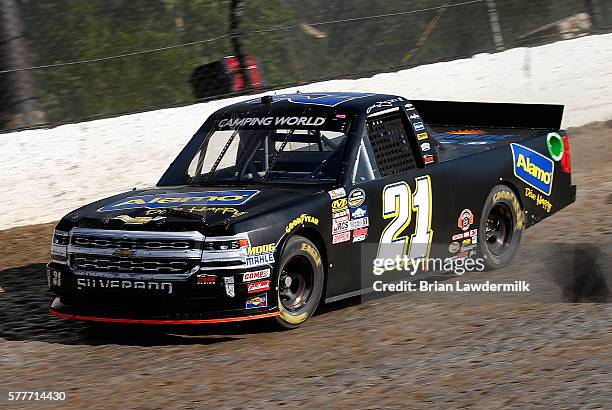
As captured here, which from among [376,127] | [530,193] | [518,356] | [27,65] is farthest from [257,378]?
[27,65]

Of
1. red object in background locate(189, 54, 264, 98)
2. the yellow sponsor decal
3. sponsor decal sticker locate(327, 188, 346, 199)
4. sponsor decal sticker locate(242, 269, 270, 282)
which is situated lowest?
sponsor decal sticker locate(242, 269, 270, 282)

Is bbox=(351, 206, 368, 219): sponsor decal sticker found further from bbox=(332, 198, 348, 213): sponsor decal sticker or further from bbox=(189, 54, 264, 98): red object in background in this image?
bbox=(189, 54, 264, 98): red object in background

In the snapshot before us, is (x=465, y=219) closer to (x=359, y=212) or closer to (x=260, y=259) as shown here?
(x=359, y=212)

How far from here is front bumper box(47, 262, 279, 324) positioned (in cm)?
701

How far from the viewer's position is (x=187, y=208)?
7305 millimetres

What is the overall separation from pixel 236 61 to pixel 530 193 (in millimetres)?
5017

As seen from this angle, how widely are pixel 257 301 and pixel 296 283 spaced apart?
0.47 m

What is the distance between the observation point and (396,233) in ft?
26.4

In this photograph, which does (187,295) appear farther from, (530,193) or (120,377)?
(530,193)

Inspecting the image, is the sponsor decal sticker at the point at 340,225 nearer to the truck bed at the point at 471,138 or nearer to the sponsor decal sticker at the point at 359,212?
the sponsor decal sticker at the point at 359,212

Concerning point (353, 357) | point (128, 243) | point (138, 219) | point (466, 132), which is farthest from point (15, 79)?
point (353, 357)

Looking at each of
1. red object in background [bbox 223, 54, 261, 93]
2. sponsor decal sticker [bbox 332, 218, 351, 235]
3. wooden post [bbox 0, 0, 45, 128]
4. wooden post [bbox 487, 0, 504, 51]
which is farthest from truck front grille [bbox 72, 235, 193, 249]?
wooden post [bbox 487, 0, 504, 51]

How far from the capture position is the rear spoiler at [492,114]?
32.6 ft

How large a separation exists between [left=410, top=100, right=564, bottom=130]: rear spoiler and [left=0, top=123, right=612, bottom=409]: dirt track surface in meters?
1.61
